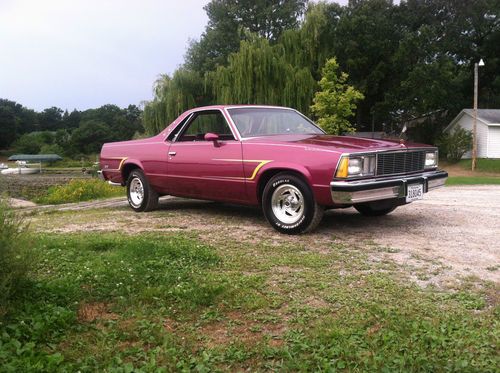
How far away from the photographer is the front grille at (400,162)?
587 centimetres

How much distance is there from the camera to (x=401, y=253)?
5.02 metres

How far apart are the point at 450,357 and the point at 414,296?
938 mm

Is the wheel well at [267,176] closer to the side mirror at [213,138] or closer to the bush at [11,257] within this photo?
the side mirror at [213,138]

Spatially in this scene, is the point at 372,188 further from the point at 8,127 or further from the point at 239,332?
the point at 8,127

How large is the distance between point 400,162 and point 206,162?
2561 millimetres

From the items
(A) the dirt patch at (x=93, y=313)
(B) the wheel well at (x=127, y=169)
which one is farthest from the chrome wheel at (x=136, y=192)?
(A) the dirt patch at (x=93, y=313)

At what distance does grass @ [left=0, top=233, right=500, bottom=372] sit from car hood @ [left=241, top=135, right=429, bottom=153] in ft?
4.82

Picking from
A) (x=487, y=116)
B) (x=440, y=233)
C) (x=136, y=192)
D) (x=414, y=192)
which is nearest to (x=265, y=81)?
(x=487, y=116)

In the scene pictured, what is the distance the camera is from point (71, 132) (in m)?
104

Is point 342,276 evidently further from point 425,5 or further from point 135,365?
point 425,5

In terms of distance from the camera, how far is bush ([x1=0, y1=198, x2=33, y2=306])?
10.7 ft

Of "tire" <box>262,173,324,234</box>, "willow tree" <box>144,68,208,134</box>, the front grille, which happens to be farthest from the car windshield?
"willow tree" <box>144,68,208,134</box>

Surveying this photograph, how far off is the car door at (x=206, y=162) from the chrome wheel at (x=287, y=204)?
59 cm

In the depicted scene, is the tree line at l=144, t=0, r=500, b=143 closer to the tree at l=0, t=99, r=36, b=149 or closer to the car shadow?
the car shadow
